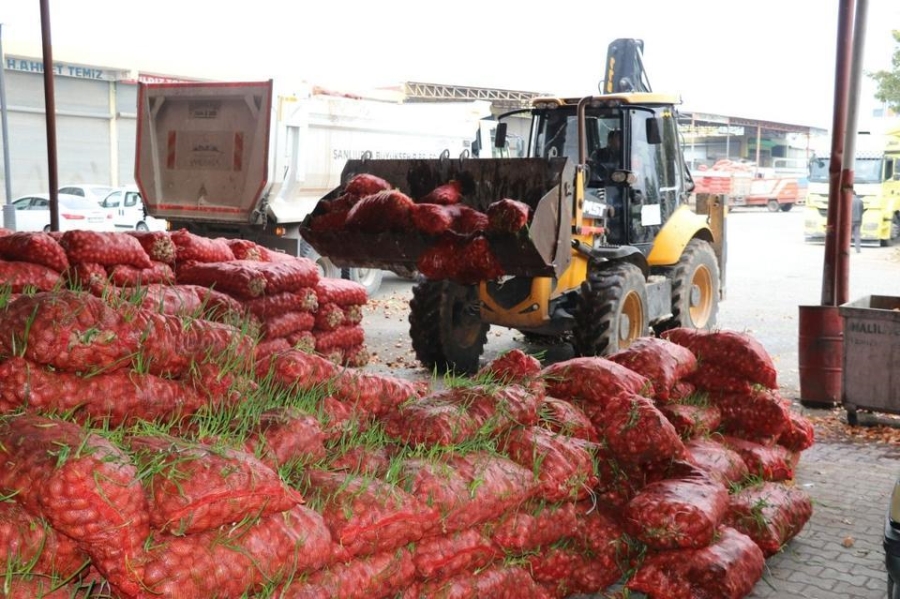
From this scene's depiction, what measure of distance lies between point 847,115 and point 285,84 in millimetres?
8207

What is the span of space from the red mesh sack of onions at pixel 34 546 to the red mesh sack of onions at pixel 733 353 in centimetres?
432

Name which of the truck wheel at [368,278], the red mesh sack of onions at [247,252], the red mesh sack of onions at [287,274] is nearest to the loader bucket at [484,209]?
the red mesh sack of onions at [287,274]

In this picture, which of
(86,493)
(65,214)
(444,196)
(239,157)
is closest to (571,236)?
(444,196)

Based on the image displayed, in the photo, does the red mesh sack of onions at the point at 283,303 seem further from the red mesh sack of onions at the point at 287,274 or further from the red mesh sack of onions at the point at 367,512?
the red mesh sack of onions at the point at 367,512

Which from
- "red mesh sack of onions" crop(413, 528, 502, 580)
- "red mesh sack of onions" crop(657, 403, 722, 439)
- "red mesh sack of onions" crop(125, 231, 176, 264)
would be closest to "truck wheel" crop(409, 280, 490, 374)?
"red mesh sack of onions" crop(125, 231, 176, 264)

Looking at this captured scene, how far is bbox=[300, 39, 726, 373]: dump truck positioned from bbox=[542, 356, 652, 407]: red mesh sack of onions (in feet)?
6.21

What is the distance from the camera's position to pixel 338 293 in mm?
8648

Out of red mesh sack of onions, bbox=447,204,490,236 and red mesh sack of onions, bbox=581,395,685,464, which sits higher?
red mesh sack of onions, bbox=447,204,490,236

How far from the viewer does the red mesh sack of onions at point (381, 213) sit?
23.9 ft

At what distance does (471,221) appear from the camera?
723 cm

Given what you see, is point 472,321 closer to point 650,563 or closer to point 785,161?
point 650,563

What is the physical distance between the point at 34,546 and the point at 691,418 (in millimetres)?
3858

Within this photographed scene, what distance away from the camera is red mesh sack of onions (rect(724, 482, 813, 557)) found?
4.96 metres

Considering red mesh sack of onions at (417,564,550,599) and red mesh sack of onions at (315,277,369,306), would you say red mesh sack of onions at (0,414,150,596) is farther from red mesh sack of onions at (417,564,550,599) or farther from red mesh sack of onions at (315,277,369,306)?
red mesh sack of onions at (315,277,369,306)
